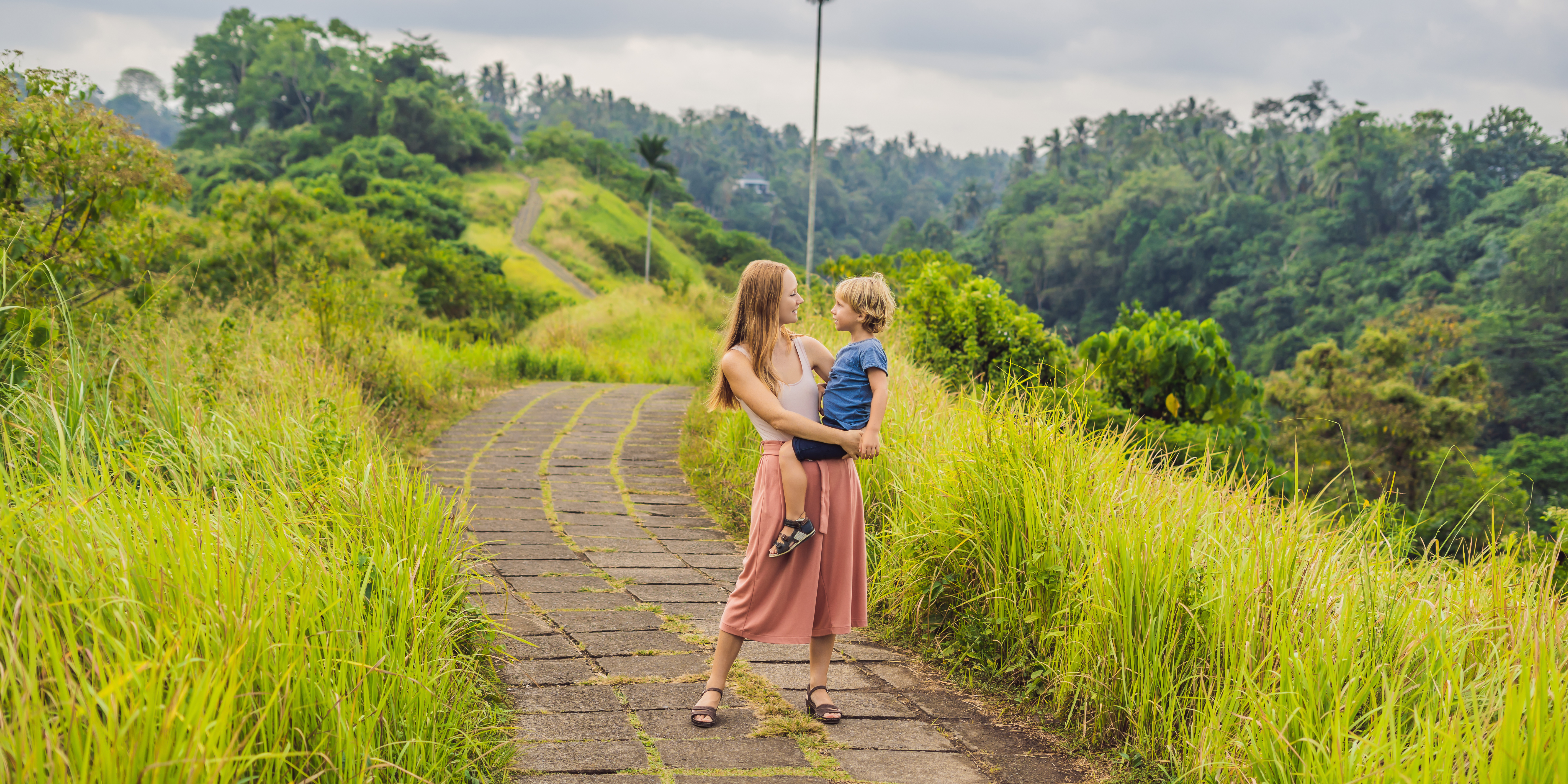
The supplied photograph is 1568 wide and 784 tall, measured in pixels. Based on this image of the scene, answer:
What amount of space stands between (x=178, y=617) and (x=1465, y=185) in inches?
2137

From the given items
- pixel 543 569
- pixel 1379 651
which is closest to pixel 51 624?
pixel 543 569

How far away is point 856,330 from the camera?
308cm

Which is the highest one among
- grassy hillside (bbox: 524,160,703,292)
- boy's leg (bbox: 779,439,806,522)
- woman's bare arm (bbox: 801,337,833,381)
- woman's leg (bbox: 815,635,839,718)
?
grassy hillside (bbox: 524,160,703,292)

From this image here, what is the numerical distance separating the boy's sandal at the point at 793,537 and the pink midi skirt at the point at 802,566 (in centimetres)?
4

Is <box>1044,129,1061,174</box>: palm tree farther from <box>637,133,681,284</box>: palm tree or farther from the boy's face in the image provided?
the boy's face

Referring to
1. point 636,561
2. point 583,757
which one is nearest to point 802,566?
point 583,757

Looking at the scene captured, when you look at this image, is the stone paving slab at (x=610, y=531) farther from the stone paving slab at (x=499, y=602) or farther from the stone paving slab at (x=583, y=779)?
the stone paving slab at (x=583, y=779)

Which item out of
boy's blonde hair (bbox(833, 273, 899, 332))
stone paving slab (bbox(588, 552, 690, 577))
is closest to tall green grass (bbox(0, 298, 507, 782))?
stone paving slab (bbox(588, 552, 690, 577))

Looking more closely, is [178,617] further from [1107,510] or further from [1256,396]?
[1256,396]

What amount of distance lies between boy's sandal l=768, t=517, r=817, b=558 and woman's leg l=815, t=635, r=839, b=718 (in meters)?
0.31

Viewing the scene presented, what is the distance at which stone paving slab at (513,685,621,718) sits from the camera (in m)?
→ 2.96

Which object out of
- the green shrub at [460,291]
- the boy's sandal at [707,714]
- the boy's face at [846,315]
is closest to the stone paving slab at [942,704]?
the boy's sandal at [707,714]

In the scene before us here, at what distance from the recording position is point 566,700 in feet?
9.96

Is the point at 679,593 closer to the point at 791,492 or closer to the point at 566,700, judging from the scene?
the point at 566,700
